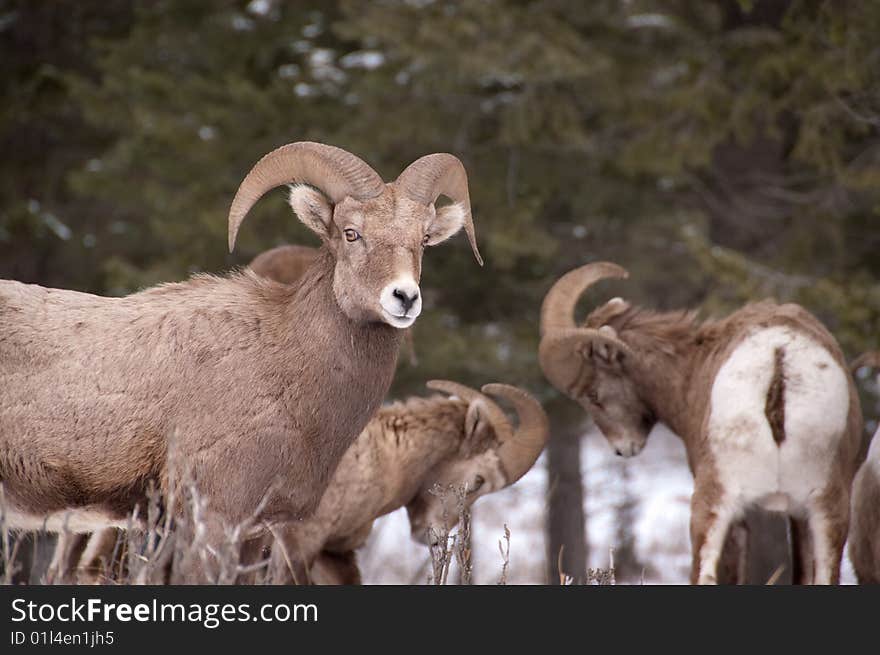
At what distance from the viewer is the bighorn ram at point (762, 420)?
7.24 meters

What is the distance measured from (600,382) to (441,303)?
5.89 metres

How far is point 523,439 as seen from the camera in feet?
29.9

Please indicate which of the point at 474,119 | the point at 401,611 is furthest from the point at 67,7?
the point at 401,611

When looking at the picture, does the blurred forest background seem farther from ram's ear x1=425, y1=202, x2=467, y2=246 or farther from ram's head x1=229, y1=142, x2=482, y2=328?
ram's head x1=229, y1=142, x2=482, y2=328

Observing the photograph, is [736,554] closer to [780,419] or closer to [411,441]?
[780,419]

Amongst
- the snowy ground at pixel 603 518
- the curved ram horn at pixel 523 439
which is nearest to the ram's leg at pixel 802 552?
the curved ram horn at pixel 523 439

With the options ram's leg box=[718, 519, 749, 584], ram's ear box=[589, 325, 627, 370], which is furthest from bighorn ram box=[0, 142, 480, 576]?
ram's leg box=[718, 519, 749, 584]

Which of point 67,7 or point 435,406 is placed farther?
point 67,7

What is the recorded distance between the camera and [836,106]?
1112 centimetres

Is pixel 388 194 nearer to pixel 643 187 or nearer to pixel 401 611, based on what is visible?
pixel 401 611

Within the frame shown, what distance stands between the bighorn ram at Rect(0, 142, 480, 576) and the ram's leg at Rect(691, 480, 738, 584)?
2.17 m

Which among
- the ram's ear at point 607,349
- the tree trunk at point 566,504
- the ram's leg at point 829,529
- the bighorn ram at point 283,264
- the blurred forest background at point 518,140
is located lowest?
the ram's leg at point 829,529

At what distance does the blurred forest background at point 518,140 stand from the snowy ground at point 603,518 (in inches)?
48.1

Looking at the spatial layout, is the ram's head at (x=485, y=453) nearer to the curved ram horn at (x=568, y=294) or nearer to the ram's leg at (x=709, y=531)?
the curved ram horn at (x=568, y=294)
